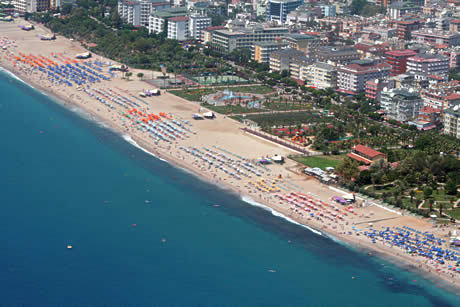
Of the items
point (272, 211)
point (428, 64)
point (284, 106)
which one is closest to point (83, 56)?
point (284, 106)

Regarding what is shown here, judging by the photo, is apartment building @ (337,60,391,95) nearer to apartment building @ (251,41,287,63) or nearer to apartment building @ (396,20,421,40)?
apartment building @ (251,41,287,63)

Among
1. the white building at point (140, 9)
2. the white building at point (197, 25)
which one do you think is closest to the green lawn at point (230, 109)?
the white building at point (197, 25)

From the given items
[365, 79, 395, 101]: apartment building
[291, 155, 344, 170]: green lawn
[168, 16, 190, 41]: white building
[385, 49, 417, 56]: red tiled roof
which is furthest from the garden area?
[168, 16, 190, 41]: white building

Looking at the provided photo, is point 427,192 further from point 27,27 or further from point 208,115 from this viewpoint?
point 27,27

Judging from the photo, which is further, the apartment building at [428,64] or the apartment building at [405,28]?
the apartment building at [405,28]

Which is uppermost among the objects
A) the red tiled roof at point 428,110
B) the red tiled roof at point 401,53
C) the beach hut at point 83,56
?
the red tiled roof at point 401,53

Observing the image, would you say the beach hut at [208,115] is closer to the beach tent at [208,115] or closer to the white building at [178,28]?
the beach tent at [208,115]
